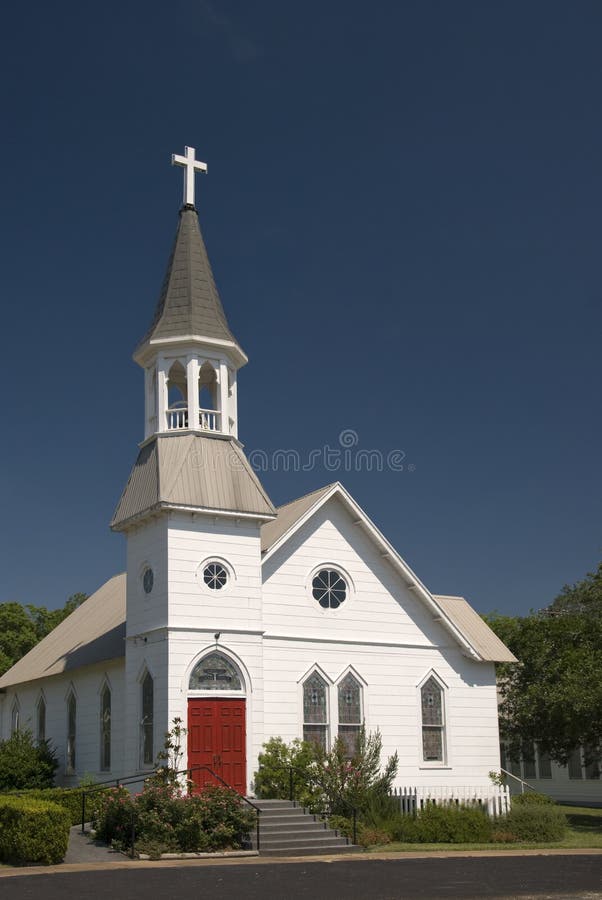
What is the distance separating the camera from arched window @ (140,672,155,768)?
81.5 ft

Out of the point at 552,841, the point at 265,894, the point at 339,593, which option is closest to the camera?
the point at 265,894

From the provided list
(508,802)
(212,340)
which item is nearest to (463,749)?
(508,802)

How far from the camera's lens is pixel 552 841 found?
23703mm

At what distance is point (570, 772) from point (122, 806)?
104 ft

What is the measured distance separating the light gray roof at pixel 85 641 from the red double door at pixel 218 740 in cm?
380

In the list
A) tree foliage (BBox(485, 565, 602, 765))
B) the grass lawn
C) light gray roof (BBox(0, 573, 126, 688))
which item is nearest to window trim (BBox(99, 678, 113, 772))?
light gray roof (BBox(0, 573, 126, 688))

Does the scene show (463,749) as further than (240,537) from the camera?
Yes

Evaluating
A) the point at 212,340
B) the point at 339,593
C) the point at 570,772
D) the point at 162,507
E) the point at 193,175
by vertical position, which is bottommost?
the point at 570,772

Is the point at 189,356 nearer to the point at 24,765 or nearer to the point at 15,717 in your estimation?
the point at 24,765

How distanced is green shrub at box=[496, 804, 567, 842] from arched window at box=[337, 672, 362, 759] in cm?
453

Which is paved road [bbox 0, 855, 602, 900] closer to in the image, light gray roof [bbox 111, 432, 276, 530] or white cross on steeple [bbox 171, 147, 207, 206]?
light gray roof [bbox 111, 432, 276, 530]

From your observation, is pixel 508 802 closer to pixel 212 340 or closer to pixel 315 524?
pixel 315 524

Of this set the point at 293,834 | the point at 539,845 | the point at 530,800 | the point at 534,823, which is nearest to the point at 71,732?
the point at 293,834

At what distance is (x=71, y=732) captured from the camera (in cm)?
3100
